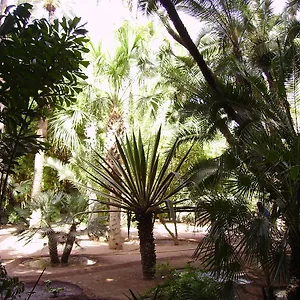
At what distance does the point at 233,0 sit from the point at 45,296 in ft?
20.9

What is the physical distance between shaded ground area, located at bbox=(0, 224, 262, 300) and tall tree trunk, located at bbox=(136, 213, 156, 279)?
21 centimetres

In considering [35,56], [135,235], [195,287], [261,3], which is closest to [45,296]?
[195,287]

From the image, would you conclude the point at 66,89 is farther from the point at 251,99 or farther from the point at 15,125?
the point at 251,99

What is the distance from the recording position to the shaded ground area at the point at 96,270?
656cm

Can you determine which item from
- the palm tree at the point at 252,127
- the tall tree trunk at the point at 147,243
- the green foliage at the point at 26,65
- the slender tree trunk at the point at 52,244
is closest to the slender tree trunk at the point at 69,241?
the slender tree trunk at the point at 52,244

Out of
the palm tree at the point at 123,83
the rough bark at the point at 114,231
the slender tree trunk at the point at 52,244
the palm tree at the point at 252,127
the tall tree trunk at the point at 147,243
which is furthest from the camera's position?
the rough bark at the point at 114,231

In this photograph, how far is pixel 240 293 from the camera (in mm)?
6191

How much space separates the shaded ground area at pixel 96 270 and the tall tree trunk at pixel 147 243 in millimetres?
214

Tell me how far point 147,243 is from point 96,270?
163 cm

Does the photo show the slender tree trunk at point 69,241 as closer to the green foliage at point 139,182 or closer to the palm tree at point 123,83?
the palm tree at point 123,83

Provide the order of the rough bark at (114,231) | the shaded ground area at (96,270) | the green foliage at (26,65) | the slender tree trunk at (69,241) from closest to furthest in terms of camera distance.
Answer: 1. the green foliage at (26,65)
2. the shaded ground area at (96,270)
3. the slender tree trunk at (69,241)
4. the rough bark at (114,231)

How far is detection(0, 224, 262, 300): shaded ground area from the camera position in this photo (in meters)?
6.56

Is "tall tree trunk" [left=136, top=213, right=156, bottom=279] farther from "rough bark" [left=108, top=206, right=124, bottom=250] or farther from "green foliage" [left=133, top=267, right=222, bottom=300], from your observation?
"rough bark" [left=108, top=206, right=124, bottom=250]

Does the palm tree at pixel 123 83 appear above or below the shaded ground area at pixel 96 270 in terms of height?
above
